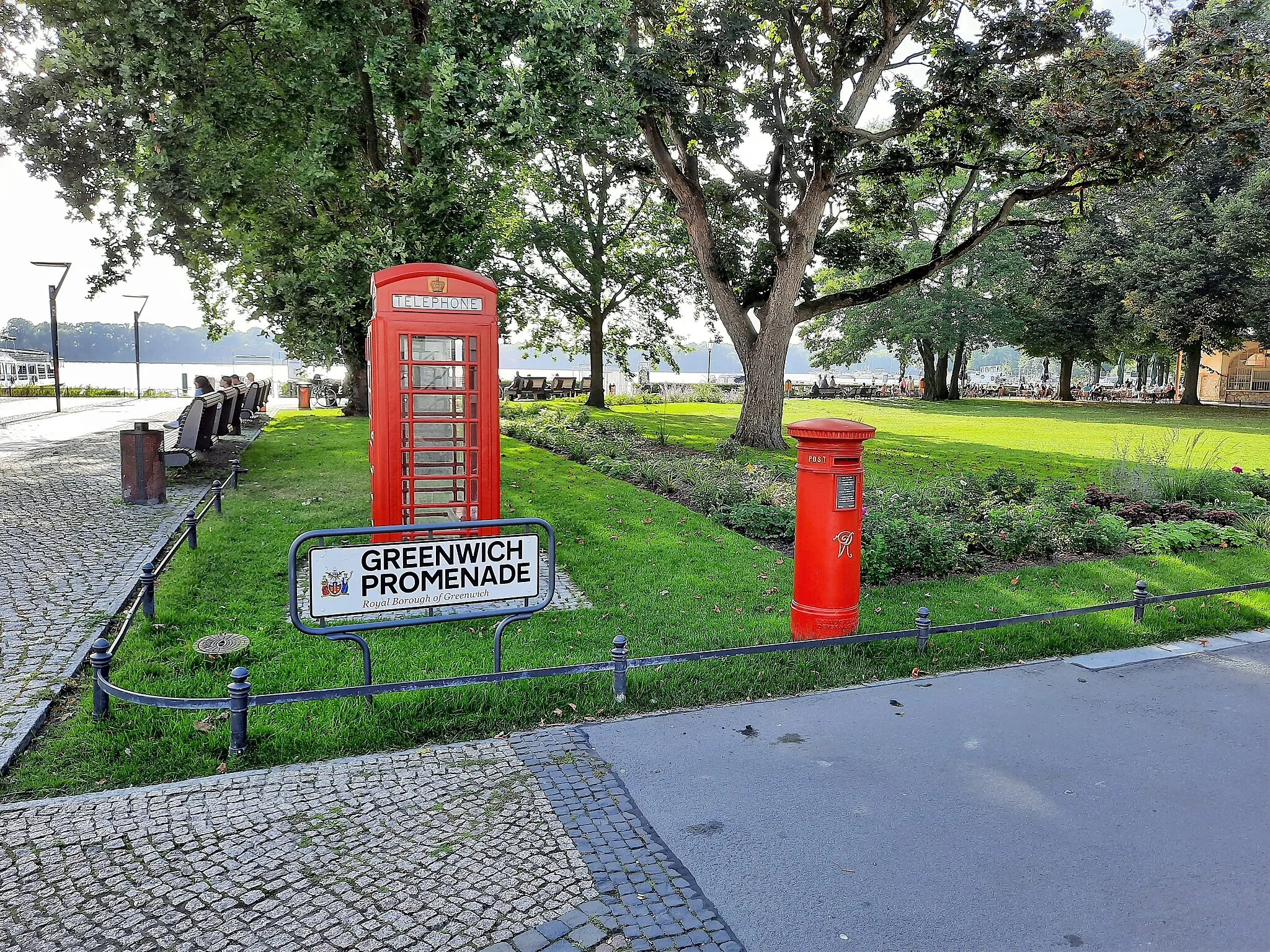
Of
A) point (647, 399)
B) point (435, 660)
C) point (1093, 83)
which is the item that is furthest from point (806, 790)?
point (647, 399)

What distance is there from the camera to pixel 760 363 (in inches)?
741

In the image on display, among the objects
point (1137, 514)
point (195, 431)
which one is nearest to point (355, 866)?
point (1137, 514)

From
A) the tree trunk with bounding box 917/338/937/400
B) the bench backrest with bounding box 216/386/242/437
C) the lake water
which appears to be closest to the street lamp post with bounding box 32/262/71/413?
the lake water

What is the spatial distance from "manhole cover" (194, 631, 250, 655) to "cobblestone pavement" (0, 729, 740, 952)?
5.67 feet

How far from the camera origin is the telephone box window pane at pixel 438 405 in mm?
8227

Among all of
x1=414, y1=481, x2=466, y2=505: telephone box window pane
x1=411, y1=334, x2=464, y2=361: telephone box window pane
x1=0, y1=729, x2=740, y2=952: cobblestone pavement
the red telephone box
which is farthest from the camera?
x1=414, y1=481, x2=466, y2=505: telephone box window pane

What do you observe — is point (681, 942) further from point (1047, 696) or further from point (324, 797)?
Answer: point (1047, 696)

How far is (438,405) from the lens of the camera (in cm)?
831

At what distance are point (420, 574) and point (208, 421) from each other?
35.3 feet

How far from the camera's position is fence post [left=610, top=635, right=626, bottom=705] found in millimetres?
5250

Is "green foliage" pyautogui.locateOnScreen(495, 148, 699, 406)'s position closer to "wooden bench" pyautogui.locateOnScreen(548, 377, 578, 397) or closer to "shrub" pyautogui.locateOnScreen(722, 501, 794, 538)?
"wooden bench" pyautogui.locateOnScreen(548, 377, 578, 397)

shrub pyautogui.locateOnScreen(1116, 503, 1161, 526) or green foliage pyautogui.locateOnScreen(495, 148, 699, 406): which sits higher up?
green foliage pyautogui.locateOnScreen(495, 148, 699, 406)

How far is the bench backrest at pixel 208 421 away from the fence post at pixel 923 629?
469 inches

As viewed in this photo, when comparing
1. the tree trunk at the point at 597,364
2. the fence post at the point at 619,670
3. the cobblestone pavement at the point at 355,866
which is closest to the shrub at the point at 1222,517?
the fence post at the point at 619,670
